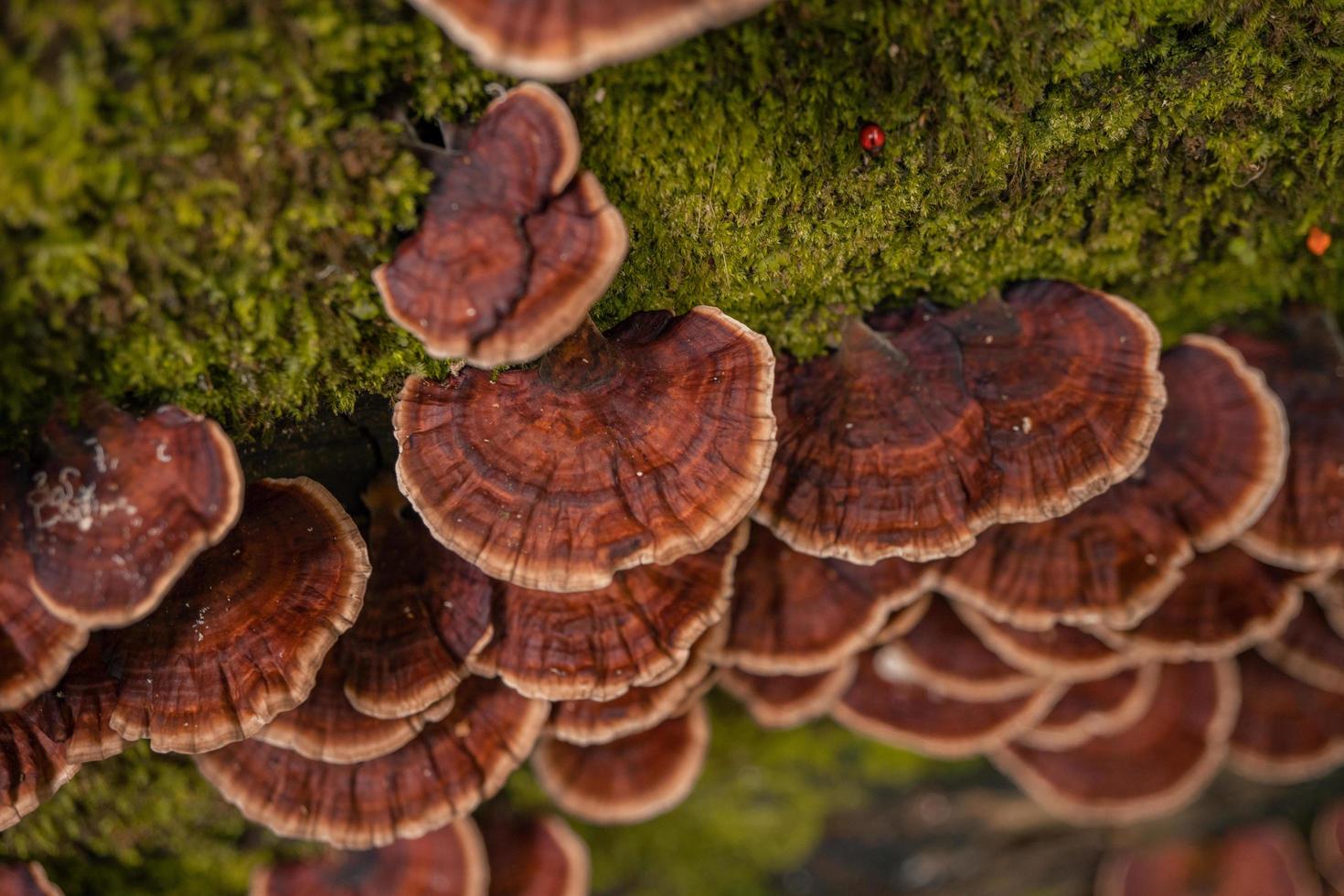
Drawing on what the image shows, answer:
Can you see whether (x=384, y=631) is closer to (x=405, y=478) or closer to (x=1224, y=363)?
(x=405, y=478)

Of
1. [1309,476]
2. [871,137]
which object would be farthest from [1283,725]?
[871,137]

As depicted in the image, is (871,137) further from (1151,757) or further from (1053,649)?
(1151,757)

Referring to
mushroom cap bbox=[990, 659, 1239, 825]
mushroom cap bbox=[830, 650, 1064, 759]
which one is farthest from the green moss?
mushroom cap bbox=[990, 659, 1239, 825]

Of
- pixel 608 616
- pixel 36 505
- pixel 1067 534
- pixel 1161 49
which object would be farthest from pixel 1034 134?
pixel 36 505

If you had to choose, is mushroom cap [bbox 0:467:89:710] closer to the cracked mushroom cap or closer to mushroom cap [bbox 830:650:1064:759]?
the cracked mushroom cap

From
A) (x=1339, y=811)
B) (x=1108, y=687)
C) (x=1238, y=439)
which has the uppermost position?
(x=1238, y=439)

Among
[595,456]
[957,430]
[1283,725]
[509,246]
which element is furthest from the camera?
[1283,725]
